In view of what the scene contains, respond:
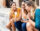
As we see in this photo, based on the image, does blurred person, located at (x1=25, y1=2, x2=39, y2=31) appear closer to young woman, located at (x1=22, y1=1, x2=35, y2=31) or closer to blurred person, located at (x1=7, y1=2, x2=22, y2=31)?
young woman, located at (x1=22, y1=1, x2=35, y2=31)

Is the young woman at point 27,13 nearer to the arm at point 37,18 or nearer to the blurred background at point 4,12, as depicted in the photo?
the arm at point 37,18

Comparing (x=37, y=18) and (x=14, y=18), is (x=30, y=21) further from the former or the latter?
(x=14, y=18)

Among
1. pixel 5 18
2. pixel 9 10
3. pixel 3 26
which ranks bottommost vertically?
pixel 3 26

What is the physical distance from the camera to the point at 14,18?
203 cm

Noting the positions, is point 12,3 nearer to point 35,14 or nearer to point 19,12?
point 19,12

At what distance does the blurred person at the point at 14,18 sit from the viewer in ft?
6.43

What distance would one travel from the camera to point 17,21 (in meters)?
1.99

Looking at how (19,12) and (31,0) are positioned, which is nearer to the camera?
(31,0)

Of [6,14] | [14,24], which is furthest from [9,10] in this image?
[14,24]

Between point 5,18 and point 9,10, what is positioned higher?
point 9,10

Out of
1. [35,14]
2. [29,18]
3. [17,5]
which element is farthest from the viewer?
[17,5]

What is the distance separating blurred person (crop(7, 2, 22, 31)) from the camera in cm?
196

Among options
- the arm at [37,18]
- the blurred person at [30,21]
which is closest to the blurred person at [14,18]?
the blurred person at [30,21]

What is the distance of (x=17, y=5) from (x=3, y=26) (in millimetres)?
449
